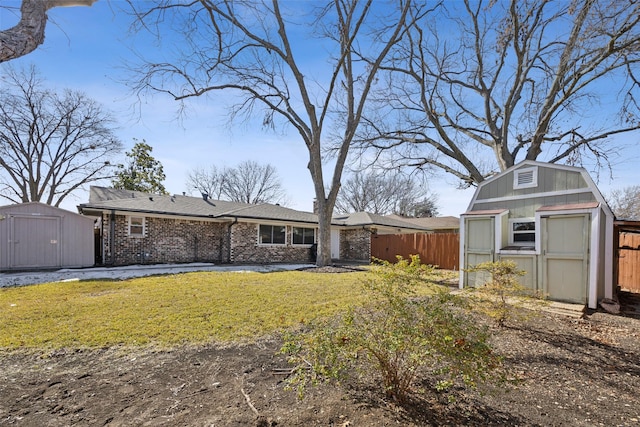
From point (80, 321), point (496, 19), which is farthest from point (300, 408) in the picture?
point (496, 19)

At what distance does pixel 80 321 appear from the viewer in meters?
4.77

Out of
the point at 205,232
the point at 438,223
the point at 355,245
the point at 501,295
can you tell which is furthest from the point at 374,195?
the point at 501,295

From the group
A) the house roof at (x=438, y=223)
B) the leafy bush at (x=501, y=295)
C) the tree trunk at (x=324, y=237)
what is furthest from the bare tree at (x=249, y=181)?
the leafy bush at (x=501, y=295)

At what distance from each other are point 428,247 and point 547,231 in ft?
26.4

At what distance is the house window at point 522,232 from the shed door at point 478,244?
56cm

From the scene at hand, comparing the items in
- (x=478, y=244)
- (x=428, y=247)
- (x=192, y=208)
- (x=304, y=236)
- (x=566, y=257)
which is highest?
(x=192, y=208)

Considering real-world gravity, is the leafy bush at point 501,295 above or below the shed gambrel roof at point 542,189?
below

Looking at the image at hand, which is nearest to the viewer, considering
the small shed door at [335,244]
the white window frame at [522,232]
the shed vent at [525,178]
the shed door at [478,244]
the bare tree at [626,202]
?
the white window frame at [522,232]

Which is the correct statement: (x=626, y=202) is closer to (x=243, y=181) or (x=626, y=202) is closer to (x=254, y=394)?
(x=243, y=181)

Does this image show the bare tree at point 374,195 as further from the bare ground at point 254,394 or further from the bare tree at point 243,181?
the bare ground at point 254,394

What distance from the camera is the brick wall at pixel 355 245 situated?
18219 mm

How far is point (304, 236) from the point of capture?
17484 mm

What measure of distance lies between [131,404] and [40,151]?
27.5 m

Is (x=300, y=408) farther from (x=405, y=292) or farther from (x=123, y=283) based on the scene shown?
(x=123, y=283)
